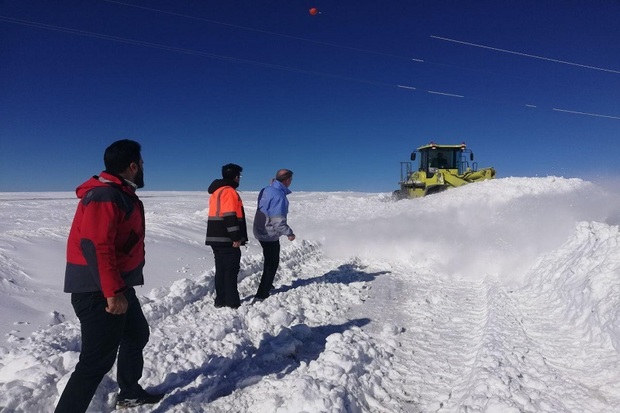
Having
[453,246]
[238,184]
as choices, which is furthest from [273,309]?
[453,246]

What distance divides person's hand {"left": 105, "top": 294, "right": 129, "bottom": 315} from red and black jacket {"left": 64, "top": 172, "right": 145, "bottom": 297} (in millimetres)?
34

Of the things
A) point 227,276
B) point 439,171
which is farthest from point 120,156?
point 439,171

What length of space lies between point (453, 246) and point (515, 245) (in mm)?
1269

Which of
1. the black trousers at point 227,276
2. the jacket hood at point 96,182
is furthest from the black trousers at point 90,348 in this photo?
the black trousers at point 227,276

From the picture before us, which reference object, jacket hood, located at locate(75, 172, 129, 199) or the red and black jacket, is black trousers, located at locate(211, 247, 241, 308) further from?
jacket hood, located at locate(75, 172, 129, 199)

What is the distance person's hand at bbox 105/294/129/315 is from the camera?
2309 millimetres

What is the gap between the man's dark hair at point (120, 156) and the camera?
8.16ft

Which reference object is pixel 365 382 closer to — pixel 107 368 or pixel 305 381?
pixel 305 381

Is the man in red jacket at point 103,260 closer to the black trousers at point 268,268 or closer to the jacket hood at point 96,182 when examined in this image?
the jacket hood at point 96,182

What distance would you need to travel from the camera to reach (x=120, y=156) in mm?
2516

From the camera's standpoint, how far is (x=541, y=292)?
20.2 ft

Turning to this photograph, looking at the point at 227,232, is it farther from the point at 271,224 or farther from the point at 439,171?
the point at 439,171

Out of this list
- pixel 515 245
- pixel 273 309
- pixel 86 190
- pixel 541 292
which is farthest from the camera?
pixel 515 245

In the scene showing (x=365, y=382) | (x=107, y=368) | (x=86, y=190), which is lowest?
(x=365, y=382)
